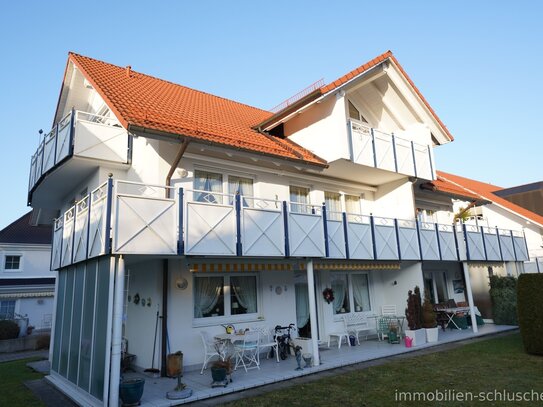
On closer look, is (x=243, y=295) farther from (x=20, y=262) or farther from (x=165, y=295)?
(x=20, y=262)

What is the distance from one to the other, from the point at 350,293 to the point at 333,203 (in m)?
4.18

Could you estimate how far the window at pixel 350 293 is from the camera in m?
17.1

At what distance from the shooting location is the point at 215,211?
10.6 m

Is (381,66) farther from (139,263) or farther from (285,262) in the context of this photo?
(139,263)

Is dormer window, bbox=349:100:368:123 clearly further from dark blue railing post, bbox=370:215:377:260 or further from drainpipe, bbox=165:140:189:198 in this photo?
drainpipe, bbox=165:140:189:198

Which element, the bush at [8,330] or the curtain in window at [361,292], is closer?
the curtain in window at [361,292]

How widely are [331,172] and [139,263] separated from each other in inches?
348

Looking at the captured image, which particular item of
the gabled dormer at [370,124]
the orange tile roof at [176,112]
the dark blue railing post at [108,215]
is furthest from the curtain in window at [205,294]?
the gabled dormer at [370,124]

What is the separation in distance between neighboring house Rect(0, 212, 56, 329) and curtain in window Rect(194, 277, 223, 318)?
83.3 ft

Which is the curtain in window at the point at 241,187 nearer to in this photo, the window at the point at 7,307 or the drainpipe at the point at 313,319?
the drainpipe at the point at 313,319

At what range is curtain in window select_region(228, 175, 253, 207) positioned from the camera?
14180mm

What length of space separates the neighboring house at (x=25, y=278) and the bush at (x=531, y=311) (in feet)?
111

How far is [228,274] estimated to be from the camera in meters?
13.7

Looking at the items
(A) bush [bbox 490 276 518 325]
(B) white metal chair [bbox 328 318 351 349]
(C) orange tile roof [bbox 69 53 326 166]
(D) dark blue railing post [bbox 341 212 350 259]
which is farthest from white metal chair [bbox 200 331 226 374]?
(A) bush [bbox 490 276 518 325]
